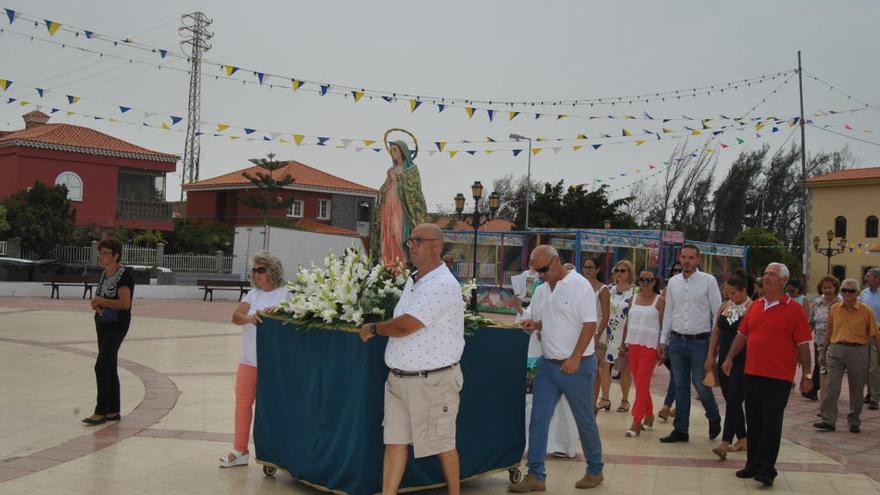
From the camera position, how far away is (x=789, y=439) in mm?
7957

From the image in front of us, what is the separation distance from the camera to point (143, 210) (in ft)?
136

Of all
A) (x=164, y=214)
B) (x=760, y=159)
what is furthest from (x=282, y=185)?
(x=760, y=159)

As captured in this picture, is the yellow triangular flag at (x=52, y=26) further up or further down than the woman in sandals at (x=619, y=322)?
further up

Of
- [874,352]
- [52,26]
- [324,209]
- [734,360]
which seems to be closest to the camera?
[734,360]

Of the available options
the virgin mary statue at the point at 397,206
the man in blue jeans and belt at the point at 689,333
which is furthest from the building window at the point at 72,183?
the man in blue jeans and belt at the point at 689,333

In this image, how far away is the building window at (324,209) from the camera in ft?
174

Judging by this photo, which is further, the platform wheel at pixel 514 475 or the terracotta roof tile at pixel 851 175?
the terracotta roof tile at pixel 851 175

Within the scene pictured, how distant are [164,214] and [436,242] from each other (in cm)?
3997

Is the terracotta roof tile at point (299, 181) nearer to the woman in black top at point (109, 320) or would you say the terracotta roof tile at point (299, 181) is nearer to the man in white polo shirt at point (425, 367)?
the woman in black top at point (109, 320)

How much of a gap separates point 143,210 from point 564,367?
3900 cm

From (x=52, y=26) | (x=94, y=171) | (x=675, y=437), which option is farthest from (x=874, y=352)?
(x=94, y=171)

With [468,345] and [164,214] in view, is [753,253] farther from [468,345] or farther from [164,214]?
[468,345]

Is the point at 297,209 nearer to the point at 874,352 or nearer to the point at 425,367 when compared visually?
the point at 874,352

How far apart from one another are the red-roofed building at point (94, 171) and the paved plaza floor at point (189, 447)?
2923cm
